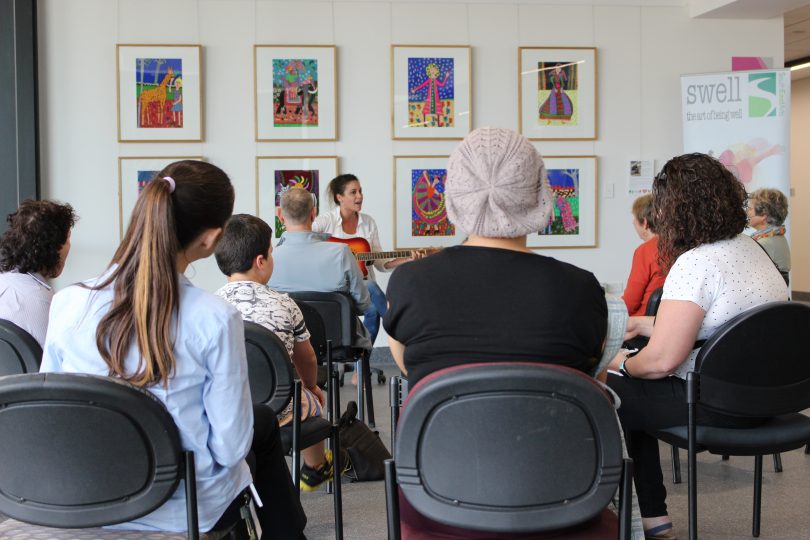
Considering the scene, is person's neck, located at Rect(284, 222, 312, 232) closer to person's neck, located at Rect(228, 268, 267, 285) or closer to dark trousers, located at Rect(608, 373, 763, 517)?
person's neck, located at Rect(228, 268, 267, 285)

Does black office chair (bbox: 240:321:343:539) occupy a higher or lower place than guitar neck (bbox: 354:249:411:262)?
lower

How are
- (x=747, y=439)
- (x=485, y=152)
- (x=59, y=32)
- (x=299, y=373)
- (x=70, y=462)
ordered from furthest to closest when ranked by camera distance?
(x=59, y=32)
(x=299, y=373)
(x=747, y=439)
(x=485, y=152)
(x=70, y=462)

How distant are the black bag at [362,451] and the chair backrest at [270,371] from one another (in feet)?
3.40

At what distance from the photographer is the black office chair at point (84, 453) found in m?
1.46

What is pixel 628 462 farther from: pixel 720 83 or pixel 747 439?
pixel 720 83

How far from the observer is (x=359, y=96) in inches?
268

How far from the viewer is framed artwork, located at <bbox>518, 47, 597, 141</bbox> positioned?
695cm

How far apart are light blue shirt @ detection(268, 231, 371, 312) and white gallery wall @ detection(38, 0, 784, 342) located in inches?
102

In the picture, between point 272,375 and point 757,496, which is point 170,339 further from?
point 757,496

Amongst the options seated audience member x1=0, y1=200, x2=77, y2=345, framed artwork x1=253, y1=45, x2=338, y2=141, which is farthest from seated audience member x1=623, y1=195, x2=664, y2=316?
framed artwork x1=253, y1=45, x2=338, y2=141

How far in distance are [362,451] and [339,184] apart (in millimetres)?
2966

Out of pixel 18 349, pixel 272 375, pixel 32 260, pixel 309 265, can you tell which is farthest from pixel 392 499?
pixel 309 265

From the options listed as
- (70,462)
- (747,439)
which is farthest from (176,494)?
(747,439)

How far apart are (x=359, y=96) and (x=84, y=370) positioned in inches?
213
